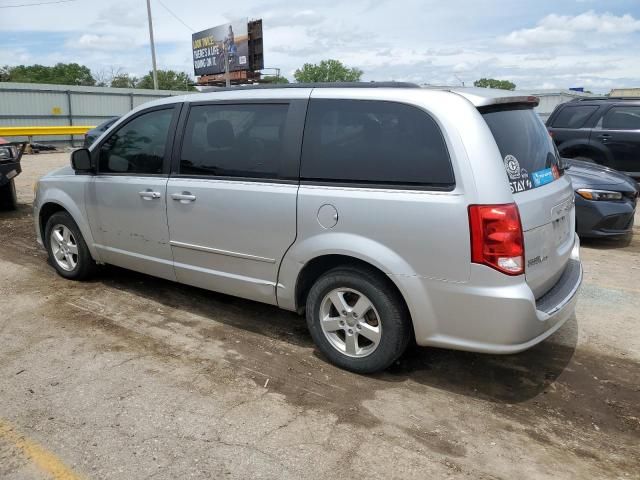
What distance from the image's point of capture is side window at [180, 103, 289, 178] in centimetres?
383

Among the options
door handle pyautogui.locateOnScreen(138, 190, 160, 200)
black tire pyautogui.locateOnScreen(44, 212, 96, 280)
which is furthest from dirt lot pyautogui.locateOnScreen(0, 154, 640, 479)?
door handle pyautogui.locateOnScreen(138, 190, 160, 200)

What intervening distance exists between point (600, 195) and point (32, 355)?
6221mm

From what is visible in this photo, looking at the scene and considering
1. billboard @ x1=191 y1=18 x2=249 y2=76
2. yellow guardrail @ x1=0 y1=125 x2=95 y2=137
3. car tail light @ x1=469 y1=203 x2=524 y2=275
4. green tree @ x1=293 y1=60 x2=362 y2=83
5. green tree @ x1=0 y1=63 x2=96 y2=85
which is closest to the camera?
car tail light @ x1=469 y1=203 x2=524 y2=275

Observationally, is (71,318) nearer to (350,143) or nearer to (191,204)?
(191,204)

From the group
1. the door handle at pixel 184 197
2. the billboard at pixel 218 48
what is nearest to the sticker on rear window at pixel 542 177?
the door handle at pixel 184 197

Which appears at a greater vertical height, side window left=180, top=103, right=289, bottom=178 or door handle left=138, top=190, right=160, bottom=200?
side window left=180, top=103, right=289, bottom=178

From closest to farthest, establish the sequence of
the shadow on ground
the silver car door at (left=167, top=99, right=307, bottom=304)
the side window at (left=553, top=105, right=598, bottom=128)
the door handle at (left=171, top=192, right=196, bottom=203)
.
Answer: the shadow on ground < the silver car door at (left=167, top=99, right=307, bottom=304) < the door handle at (left=171, top=192, right=196, bottom=203) < the side window at (left=553, top=105, right=598, bottom=128)

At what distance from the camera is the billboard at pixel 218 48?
41875 millimetres

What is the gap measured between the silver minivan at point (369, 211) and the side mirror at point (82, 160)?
599mm

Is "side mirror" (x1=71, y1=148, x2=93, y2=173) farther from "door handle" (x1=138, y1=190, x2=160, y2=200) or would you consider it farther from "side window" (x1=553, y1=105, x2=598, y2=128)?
"side window" (x1=553, y1=105, x2=598, y2=128)

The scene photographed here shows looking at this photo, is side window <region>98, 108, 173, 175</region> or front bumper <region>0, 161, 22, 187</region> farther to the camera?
front bumper <region>0, 161, 22, 187</region>

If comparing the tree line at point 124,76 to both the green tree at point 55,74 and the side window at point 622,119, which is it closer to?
the green tree at point 55,74

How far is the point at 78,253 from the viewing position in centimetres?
533

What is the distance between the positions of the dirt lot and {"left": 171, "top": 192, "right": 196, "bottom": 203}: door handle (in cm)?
101
